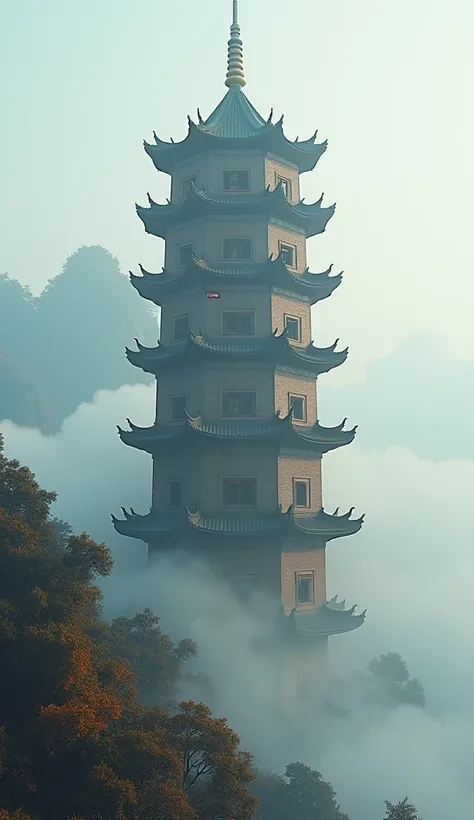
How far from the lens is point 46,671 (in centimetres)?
1059

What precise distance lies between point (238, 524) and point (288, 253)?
30.5 feet

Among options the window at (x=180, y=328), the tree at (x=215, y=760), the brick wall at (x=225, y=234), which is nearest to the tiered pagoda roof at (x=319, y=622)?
the window at (x=180, y=328)

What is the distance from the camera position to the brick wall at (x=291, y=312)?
23.4 metres

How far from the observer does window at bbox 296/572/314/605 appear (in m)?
22.2

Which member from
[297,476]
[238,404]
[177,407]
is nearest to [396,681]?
[297,476]

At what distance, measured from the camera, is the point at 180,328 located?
78.6 ft

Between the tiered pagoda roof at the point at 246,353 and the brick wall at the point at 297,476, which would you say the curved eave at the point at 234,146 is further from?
the brick wall at the point at 297,476

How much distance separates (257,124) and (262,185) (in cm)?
266

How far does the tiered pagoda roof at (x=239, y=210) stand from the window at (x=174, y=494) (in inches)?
338

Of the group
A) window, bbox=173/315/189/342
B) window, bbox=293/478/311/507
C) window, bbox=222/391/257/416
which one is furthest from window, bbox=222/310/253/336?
window, bbox=293/478/311/507

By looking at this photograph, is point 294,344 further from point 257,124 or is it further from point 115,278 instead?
point 115,278

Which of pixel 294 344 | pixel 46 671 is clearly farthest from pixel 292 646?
pixel 46 671

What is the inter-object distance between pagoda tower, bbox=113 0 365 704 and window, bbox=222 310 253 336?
0.05m

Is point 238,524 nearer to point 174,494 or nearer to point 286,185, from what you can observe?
point 174,494
